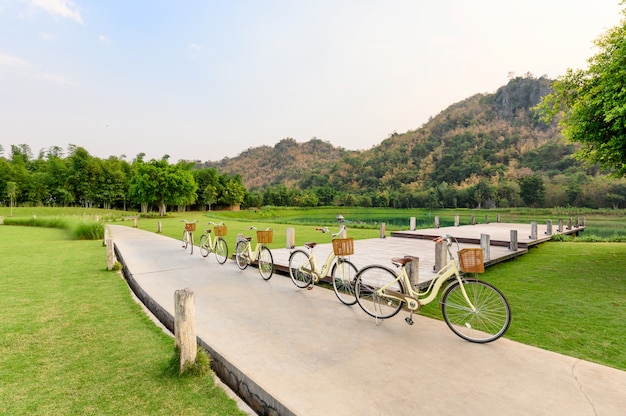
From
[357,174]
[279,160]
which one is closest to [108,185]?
[357,174]

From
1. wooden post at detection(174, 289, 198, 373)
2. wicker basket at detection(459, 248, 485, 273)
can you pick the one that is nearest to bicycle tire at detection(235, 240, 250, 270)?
wooden post at detection(174, 289, 198, 373)

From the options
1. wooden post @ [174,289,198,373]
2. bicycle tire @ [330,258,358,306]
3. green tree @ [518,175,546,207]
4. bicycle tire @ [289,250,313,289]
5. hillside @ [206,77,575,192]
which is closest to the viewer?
wooden post @ [174,289,198,373]

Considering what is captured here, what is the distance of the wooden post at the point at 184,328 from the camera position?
9.84 feet

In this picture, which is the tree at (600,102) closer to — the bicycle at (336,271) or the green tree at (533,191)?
the bicycle at (336,271)

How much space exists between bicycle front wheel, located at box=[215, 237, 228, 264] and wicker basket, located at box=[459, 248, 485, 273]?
6335 mm

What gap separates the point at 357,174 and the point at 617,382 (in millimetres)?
98418

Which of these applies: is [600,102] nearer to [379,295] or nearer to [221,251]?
[379,295]

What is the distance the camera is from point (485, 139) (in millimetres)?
90312

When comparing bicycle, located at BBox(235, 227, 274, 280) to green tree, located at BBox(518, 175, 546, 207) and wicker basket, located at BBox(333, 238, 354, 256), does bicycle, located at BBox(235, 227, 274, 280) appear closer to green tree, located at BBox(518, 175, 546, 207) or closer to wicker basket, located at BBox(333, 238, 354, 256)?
wicker basket, located at BBox(333, 238, 354, 256)

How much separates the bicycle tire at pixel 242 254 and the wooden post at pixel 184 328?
4249 millimetres

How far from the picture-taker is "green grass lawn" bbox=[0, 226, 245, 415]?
2.57 meters

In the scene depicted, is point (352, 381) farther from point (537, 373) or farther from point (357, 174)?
point (357, 174)

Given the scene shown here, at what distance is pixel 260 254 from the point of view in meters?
6.89

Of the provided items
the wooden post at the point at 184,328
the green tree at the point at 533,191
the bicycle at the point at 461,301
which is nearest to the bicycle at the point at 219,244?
→ the bicycle at the point at 461,301
